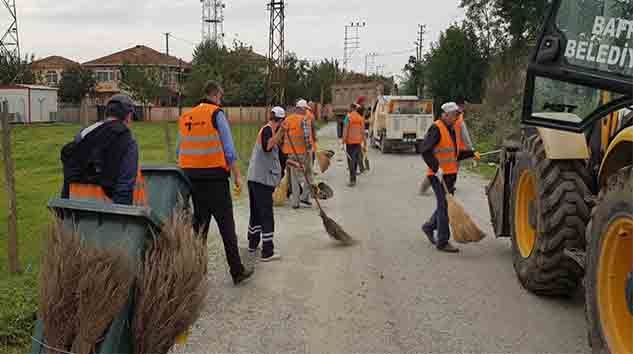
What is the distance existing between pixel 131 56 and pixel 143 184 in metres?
84.7

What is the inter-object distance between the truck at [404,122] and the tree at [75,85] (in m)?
45.4

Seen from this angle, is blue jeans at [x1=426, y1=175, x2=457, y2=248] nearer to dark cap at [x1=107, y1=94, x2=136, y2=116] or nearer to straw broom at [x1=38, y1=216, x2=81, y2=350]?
dark cap at [x1=107, y1=94, x2=136, y2=116]

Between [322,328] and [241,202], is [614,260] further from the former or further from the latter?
[241,202]

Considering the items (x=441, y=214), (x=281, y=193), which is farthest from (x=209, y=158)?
(x=281, y=193)

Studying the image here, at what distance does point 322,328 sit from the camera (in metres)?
5.25

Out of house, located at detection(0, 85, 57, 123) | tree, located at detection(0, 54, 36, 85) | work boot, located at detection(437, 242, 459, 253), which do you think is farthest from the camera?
tree, located at detection(0, 54, 36, 85)

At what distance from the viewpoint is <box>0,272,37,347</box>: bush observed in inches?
187

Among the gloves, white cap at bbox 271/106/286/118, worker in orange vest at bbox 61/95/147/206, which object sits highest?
white cap at bbox 271/106/286/118

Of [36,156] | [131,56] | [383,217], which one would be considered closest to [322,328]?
[383,217]

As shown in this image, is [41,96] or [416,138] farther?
[41,96]

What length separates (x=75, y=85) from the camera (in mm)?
61406

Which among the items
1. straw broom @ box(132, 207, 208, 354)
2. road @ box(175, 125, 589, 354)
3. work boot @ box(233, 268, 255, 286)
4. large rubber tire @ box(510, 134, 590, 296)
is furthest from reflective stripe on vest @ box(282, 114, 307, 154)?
straw broom @ box(132, 207, 208, 354)

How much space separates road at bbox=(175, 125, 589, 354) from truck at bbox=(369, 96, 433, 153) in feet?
44.8

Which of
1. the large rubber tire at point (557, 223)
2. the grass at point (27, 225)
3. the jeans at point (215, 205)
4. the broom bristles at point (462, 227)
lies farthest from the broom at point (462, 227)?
the grass at point (27, 225)
